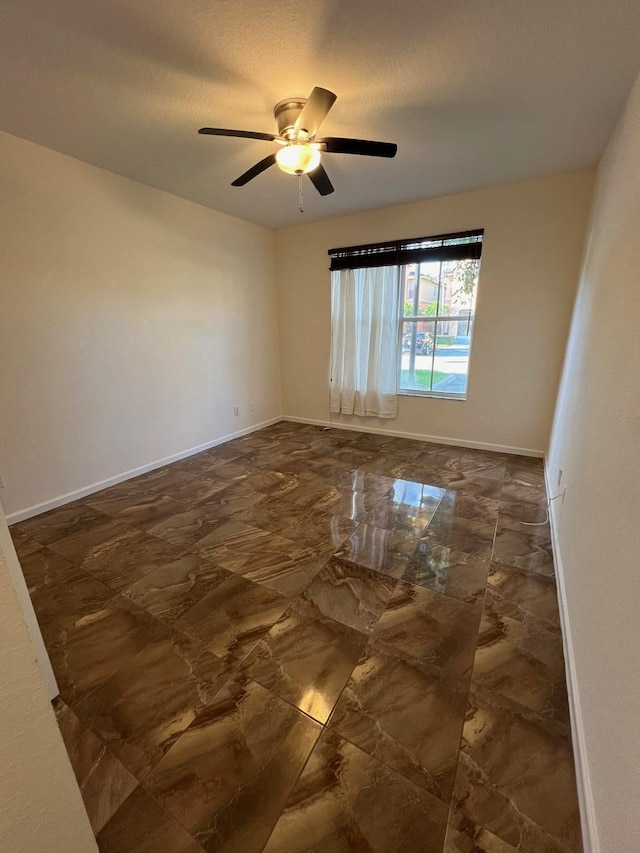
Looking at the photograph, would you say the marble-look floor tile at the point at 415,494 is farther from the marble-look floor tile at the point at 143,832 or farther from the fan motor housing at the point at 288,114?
the fan motor housing at the point at 288,114

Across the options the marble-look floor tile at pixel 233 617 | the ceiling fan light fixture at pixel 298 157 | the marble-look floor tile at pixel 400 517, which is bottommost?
the marble-look floor tile at pixel 233 617

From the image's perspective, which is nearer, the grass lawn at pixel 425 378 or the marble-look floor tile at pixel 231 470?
the marble-look floor tile at pixel 231 470

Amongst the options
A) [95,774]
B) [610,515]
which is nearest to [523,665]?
[610,515]

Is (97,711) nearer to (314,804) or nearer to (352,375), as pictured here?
(314,804)

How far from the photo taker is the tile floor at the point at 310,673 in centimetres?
97

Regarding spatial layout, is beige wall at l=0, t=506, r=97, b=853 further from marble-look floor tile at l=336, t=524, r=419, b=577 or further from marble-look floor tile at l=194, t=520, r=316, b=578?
marble-look floor tile at l=336, t=524, r=419, b=577

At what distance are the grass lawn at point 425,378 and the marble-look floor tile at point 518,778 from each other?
316cm

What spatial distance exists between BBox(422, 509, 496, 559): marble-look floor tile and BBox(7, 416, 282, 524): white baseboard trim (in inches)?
102

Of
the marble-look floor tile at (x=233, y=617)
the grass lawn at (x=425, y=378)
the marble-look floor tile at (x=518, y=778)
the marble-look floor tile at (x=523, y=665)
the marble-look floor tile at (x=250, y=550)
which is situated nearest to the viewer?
the marble-look floor tile at (x=518, y=778)

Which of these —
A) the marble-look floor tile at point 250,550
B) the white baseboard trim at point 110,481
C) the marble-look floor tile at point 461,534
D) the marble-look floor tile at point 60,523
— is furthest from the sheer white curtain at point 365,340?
the marble-look floor tile at point 60,523

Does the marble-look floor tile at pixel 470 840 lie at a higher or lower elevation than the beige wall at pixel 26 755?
lower

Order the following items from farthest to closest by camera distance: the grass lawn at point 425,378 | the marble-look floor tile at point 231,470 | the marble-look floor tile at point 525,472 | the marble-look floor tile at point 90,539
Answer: the grass lawn at point 425,378 → the marble-look floor tile at point 231,470 → the marble-look floor tile at point 525,472 → the marble-look floor tile at point 90,539

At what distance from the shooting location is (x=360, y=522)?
2424 millimetres

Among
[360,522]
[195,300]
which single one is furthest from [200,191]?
[360,522]
